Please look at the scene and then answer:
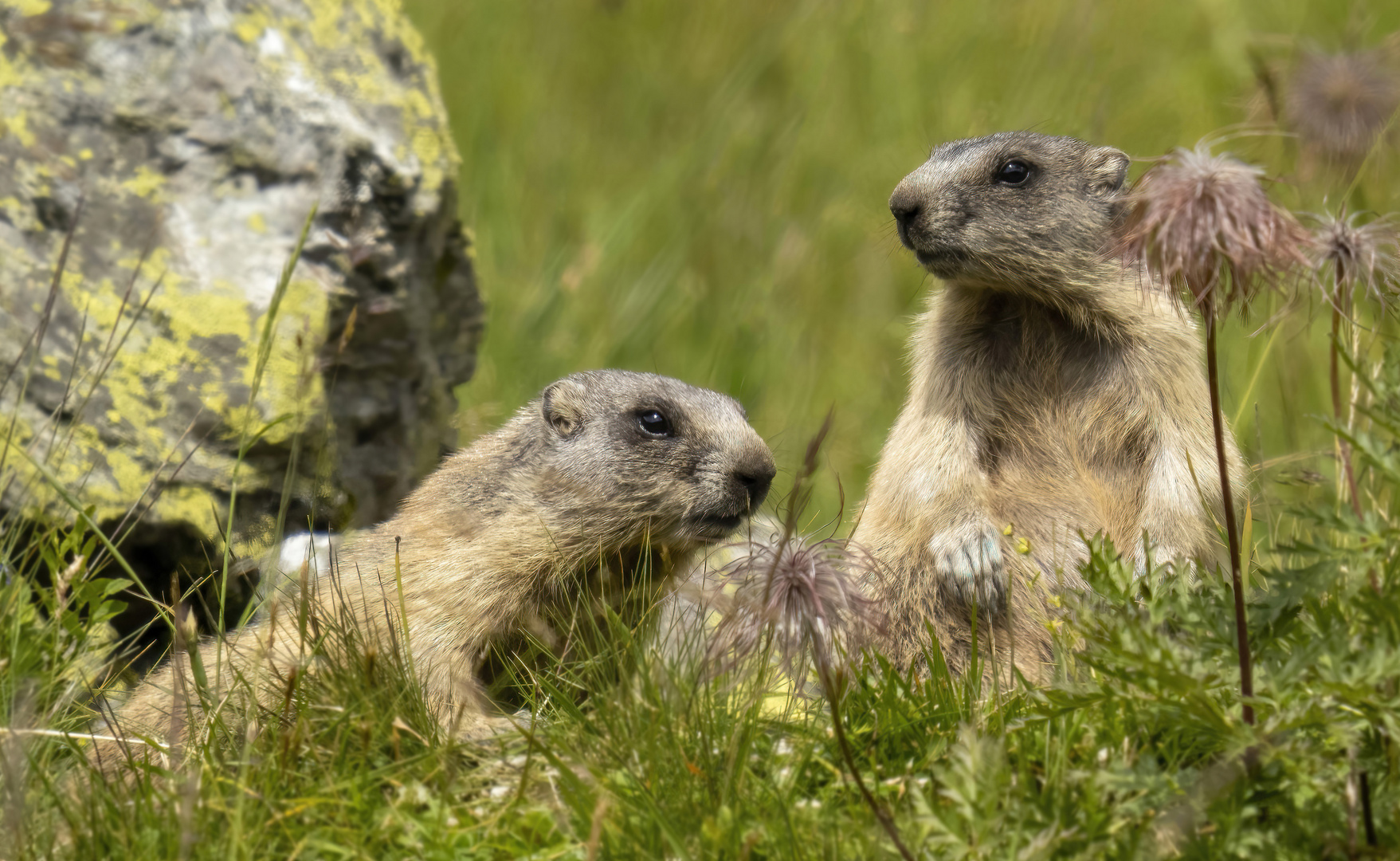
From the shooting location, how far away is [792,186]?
10508 mm

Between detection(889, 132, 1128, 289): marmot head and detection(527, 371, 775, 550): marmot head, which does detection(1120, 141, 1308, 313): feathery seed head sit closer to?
detection(889, 132, 1128, 289): marmot head

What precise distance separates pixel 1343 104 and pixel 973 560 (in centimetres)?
236

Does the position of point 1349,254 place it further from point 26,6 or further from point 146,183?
point 26,6

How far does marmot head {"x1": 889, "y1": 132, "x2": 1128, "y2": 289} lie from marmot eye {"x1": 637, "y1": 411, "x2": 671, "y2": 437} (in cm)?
123

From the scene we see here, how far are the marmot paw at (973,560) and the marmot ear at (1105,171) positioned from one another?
1493 mm

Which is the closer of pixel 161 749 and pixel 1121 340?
pixel 161 749

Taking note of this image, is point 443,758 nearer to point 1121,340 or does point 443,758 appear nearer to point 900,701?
point 900,701

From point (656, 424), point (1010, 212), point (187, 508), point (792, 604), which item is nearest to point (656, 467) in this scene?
point (656, 424)

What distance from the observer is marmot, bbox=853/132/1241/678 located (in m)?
4.79

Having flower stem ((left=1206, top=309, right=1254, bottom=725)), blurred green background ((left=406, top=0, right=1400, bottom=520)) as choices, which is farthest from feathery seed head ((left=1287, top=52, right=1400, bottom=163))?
blurred green background ((left=406, top=0, right=1400, bottom=520))

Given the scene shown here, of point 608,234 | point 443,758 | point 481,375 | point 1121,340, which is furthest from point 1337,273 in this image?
point 608,234

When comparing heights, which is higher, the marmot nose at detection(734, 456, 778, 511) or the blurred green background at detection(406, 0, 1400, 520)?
the blurred green background at detection(406, 0, 1400, 520)

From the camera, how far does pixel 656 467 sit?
16.7 feet

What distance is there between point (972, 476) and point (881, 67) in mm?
6448
